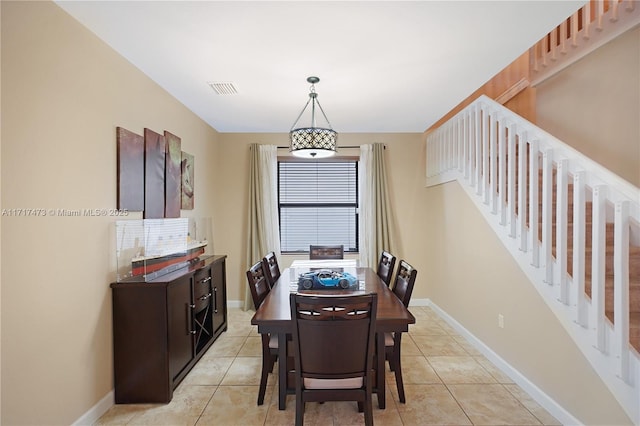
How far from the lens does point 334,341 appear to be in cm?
171

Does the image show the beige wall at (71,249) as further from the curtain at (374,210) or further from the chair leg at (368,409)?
the curtain at (374,210)

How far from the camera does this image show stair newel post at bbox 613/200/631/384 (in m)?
1.63

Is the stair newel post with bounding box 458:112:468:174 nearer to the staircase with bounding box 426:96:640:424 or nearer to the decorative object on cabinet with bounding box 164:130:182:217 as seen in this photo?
the staircase with bounding box 426:96:640:424

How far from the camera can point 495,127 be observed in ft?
9.48

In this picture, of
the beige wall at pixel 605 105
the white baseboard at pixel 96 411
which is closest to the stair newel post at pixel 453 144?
the beige wall at pixel 605 105

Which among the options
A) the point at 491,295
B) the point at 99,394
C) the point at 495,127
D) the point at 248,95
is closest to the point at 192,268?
the point at 99,394

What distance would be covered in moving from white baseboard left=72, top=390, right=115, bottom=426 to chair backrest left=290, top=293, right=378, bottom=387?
144cm

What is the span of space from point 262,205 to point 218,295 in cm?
150

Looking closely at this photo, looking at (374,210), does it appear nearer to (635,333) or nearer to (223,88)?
(223,88)

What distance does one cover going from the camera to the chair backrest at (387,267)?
298cm

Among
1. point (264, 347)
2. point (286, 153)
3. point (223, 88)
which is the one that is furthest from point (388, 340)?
point (286, 153)

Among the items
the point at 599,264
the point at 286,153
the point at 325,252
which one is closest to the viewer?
the point at 599,264

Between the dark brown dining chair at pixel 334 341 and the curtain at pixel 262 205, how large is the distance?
9.47ft

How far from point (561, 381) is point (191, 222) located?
335 cm
